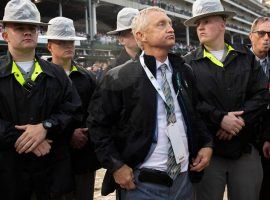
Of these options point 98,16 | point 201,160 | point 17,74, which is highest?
point 98,16

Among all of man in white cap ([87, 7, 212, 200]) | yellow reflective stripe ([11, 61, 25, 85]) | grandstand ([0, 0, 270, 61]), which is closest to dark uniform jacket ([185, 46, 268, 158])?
man in white cap ([87, 7, 212, 200])

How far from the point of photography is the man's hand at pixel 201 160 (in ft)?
8.38

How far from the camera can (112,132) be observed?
252cm

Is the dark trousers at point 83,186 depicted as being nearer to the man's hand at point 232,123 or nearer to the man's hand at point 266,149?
the man's hand at point 232,123

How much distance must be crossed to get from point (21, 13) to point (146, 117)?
116 centimetres

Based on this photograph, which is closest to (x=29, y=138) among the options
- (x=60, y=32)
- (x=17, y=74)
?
(x=17, y=74)

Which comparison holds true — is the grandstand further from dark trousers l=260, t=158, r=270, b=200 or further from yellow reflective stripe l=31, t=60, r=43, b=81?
yellow reflective stripe l=31, t=60, r=43, b=81

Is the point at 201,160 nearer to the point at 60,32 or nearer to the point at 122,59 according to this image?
the point at 122,59

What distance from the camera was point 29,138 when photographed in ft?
8.09

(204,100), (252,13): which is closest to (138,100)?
(204,100)

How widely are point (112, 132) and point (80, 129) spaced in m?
0.70

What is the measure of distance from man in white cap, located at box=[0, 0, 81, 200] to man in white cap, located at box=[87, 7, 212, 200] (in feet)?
1.08

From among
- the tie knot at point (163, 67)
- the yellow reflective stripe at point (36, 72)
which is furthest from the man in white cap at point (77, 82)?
the tie knot at point (163, 67)

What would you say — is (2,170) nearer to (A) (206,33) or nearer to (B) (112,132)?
(B) (112,132)
